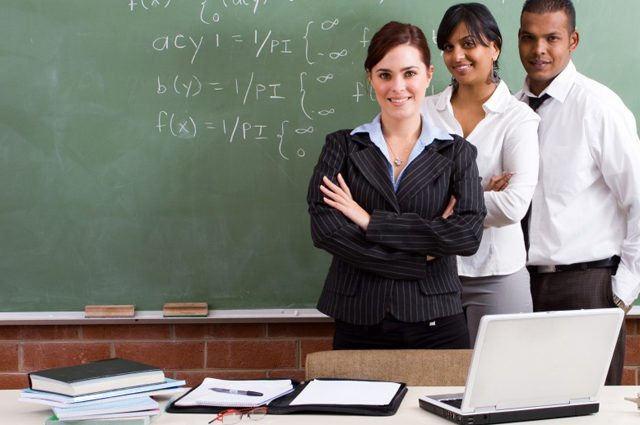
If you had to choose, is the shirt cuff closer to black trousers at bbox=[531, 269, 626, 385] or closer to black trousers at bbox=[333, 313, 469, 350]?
black trousers at bbox=[531, 269, 626, 385]

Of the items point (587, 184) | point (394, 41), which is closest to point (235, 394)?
point (394, 41)

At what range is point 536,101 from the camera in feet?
9.49

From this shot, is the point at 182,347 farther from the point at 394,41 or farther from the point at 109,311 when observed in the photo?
the point at 394,41

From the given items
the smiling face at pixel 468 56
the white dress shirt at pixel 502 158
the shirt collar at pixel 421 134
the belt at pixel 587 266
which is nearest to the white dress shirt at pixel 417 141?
the shirt collar at pixel 421 134

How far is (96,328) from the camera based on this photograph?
3111 mm

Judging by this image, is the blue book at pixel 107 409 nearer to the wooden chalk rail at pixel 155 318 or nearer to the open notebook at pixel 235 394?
the open notebook at pixel 235 394

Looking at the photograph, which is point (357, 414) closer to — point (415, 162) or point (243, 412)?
point (243, 412)

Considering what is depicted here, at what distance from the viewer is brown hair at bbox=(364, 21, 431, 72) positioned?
98.1 inches

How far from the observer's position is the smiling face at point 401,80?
248 cm

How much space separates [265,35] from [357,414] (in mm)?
1765

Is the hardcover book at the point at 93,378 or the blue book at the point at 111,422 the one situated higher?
the hardcover book at the point at 93,378

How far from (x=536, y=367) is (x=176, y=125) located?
1.85m

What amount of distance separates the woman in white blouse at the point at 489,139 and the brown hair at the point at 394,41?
0.27 meters

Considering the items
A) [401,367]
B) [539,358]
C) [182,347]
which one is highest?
[539,358]
